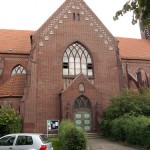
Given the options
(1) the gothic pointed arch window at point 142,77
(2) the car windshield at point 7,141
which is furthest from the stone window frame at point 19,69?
(2) the car windshield at point 7,141

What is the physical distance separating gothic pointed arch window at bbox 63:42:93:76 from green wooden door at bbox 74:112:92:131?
4.51 m

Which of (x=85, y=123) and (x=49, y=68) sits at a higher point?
(x=49, y=68)

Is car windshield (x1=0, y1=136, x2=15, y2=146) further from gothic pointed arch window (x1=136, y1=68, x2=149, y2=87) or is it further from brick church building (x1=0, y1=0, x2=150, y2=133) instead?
gothic pointed arch window (x1=136, y1=68, x2=149, y2=87)

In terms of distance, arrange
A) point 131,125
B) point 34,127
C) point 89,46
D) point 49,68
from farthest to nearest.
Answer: point 89,46, point 49,68, point 34,127, point 131,125

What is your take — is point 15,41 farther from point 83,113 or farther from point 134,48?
point 134,48

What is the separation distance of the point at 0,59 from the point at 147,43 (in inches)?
930

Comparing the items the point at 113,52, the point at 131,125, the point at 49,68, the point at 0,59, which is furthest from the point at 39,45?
the point at 131,125

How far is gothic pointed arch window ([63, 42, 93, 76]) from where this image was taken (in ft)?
84.0

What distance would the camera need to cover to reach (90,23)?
91.4ft

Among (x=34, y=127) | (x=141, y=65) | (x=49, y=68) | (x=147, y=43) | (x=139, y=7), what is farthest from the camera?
(x=147, y=43)

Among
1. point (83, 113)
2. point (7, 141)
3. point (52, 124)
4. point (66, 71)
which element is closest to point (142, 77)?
point (66, 71)

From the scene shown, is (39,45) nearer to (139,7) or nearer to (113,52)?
(113,52)

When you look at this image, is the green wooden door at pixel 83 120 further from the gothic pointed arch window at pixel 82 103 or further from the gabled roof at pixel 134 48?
the gabled roof at pixel 134 48

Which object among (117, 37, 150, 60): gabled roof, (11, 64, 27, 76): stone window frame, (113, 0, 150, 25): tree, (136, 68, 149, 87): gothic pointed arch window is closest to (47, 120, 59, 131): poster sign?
(11, 64, 27, 76): stone window frame
